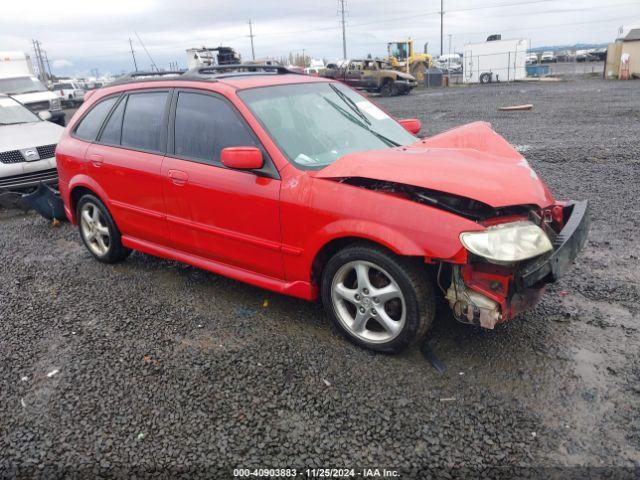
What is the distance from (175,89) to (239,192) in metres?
1.19

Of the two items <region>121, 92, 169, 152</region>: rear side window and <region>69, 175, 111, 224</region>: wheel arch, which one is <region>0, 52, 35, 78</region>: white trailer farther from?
<region>121, 92, 169, 152</region>: rear side window

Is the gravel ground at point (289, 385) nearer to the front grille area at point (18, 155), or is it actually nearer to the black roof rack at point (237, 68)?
the black roof rack at point (237, 68)

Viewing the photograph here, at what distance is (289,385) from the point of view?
3.02 m

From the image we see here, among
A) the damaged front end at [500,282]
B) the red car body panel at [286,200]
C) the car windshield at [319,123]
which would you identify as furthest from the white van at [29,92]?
the damaged front end at [500,282]

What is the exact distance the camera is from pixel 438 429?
262 centimetres

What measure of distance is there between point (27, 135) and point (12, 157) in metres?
0.82

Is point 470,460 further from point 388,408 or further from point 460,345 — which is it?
point 460,345

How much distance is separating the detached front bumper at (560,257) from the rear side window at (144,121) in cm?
287

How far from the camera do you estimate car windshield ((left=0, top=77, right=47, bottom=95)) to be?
19.4 metres

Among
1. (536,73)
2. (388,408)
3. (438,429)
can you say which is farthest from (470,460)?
(536,73)

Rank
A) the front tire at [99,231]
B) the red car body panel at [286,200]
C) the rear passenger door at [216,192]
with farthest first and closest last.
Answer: the front tire at [99,231] → the rear passenger door at [216,192] → the red car body panel at [286,200]

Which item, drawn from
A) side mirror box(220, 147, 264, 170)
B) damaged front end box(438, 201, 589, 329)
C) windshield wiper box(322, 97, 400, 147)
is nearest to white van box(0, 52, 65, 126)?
windshield wiper box(322, 97, 400, 147)

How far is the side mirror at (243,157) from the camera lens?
10.8ft

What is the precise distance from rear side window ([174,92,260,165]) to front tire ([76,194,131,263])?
1.33 m
